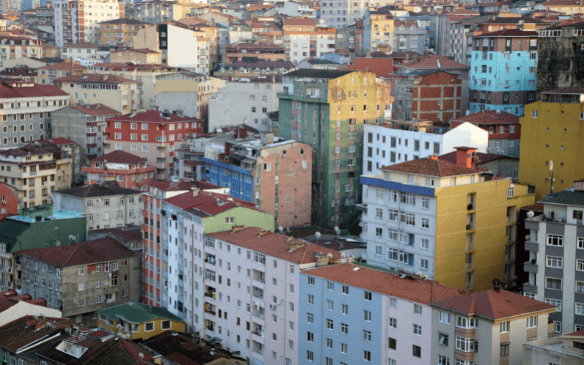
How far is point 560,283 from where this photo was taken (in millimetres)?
56156

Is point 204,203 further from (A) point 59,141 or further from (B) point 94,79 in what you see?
(B) point 94,79

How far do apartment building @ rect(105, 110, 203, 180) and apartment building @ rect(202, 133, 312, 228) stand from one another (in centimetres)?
1620

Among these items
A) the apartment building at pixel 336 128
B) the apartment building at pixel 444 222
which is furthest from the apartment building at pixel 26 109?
A: the apartment building at pixel 444 222

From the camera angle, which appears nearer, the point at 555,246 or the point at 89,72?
the point at 555,246

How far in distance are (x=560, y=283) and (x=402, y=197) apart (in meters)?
12.4

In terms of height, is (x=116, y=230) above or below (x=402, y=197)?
below

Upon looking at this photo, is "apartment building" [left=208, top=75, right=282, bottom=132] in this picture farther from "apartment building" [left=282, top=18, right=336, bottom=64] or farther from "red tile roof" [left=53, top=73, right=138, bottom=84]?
"apartment building" [left=282, top=18, right=336, bottom=64]

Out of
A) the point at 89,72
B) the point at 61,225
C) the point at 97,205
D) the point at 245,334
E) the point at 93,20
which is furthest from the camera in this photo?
the point at 93,20

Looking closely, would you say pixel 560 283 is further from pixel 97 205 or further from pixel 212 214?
pixel 97 205

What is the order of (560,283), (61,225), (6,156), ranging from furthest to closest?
(6,156)
(61,225)
(560,283)

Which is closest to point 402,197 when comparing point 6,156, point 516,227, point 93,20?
point 516,227

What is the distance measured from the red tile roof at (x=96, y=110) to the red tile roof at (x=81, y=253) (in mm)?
39574

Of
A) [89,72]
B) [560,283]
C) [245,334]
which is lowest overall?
[245,334]

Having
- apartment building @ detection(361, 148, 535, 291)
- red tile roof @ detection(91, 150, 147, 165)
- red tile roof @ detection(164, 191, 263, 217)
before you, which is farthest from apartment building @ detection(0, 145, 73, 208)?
apartment building @ detection(361, 148, 535, 291)
